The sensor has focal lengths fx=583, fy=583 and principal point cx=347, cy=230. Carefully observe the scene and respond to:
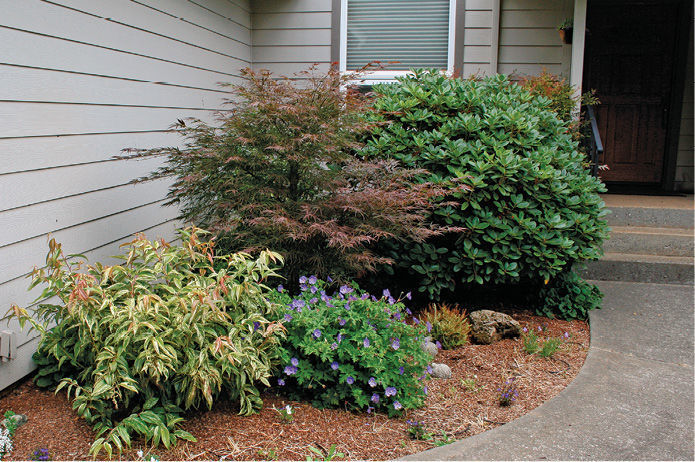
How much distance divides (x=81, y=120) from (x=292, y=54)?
11.4 feet

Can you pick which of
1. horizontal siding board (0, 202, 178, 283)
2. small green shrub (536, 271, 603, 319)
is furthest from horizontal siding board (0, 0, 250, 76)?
small green shrub (536, 271, 603, 319)

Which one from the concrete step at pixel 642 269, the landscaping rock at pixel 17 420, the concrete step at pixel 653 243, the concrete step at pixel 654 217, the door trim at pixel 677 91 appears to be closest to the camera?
the landscaping rock at pixel 17 420

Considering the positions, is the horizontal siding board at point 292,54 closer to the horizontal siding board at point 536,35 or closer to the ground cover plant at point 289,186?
the horizontal siding board at point 536,35

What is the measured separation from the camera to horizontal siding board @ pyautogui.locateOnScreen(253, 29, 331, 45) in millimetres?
6461

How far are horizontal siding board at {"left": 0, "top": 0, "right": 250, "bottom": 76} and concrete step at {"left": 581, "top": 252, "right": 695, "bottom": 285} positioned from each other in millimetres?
3919

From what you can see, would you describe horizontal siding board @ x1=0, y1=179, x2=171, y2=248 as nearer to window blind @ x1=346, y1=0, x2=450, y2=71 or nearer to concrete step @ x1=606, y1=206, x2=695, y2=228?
window blind @ x1=346, y1=0, x2=450, y2=71

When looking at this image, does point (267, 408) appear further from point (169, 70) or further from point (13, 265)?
point (169, 70)

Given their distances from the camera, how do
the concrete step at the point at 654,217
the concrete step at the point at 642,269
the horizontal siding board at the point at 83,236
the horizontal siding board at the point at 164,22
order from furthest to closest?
the concrete step at the point at 654,217 < the concrete step at the point at 642,269 < the horizontal siding board at the point at 164,22 < the horizontal siding board at the point at 83,236

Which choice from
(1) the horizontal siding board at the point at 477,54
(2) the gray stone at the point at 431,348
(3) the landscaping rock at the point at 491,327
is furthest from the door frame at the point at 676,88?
(2) the gray stone at the point at 431,348

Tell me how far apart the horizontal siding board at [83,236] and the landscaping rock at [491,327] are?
243cm

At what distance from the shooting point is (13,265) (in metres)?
2.96

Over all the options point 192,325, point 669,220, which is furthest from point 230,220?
point 669,220

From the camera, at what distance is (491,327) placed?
3852 mm

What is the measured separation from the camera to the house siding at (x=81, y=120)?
116 inches
